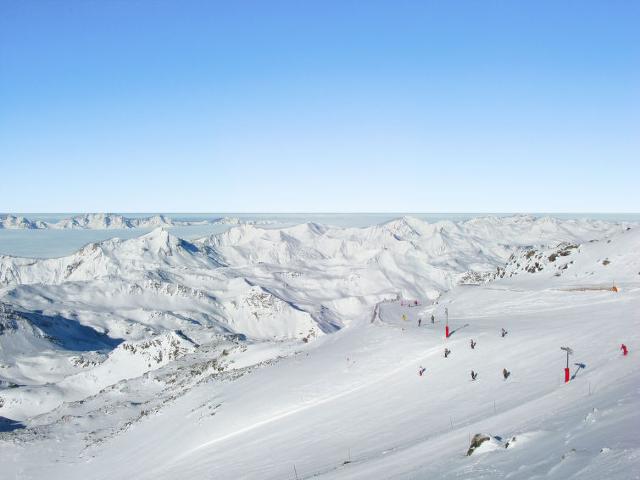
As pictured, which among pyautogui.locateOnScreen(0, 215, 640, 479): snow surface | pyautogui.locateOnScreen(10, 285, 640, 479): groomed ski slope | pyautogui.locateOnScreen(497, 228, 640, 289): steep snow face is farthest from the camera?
pyautogui.locateOnScreen(497, 228, 640, 289): steep snow face

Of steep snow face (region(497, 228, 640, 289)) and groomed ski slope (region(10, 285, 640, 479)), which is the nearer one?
groomed ski slope (region(10, 285, 640, 479))

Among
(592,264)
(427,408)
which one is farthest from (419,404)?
(592,264)

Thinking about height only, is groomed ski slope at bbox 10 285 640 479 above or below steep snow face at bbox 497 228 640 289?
below

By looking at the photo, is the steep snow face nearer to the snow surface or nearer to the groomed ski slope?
the snow surface

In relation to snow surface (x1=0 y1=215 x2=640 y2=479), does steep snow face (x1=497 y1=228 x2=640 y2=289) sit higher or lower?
higher

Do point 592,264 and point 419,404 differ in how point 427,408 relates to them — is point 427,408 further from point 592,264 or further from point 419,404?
point 592,264

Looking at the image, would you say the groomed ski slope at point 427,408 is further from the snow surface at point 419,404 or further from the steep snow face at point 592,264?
the steep snow face at point 592,264

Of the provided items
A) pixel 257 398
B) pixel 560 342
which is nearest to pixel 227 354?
pixel 257 398

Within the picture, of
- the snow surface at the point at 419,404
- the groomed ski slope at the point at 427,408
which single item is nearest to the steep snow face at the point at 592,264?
the snow surface at the point at 419,404

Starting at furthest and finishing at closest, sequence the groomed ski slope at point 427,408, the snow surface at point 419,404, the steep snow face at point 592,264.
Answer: the steep snow face at point 592,264 < the snow surface at point 419,404 < the groomed ski slope at point 427,408

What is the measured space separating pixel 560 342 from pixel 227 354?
59.7 meters

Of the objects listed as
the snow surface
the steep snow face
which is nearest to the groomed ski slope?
the snow surface

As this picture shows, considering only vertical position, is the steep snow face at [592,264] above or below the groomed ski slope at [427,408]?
above

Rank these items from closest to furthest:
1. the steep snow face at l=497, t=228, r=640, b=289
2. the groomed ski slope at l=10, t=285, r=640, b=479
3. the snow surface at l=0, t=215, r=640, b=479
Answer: the groomed ski slope at l=10, t=285, r=640, b=479 → the snow surface at l=0, t=215, r=640, b=479 → the steep snow face at l=497, t=228, r=640, b=289
